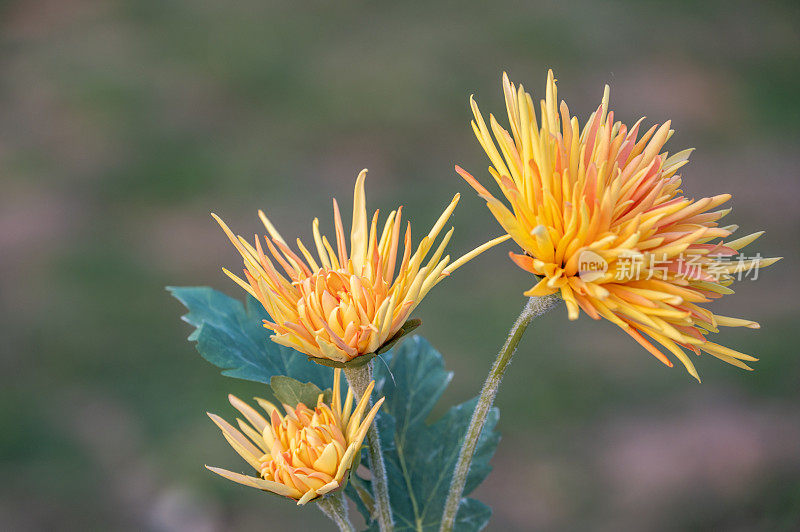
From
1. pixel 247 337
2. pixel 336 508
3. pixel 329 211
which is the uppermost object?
pixel 329 211

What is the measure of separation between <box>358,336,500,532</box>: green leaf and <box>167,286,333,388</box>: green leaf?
5 centimetres

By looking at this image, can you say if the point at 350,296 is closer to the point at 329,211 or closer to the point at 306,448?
the point at 306,448

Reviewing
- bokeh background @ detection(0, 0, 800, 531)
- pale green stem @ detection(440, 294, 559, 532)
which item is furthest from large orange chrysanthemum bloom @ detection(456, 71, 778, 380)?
bokeh background @ detection(0, 0, 800, 531)

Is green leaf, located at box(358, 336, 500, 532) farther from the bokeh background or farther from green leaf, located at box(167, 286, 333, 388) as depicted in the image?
the bokeh background

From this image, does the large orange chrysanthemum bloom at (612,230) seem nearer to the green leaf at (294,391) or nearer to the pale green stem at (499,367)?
the pale green stem at (499,367)

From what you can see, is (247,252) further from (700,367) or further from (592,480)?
(700,367)

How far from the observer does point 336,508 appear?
1.42ft

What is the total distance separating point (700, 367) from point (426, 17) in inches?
58.9

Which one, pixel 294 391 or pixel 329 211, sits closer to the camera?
pixel 294 391

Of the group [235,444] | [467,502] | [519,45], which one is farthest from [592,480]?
[519,45]

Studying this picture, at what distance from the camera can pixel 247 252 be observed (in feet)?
1.38

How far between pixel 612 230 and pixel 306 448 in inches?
8.5

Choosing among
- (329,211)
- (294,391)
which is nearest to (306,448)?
(294,391)

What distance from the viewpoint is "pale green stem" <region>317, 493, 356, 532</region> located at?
426 mm
